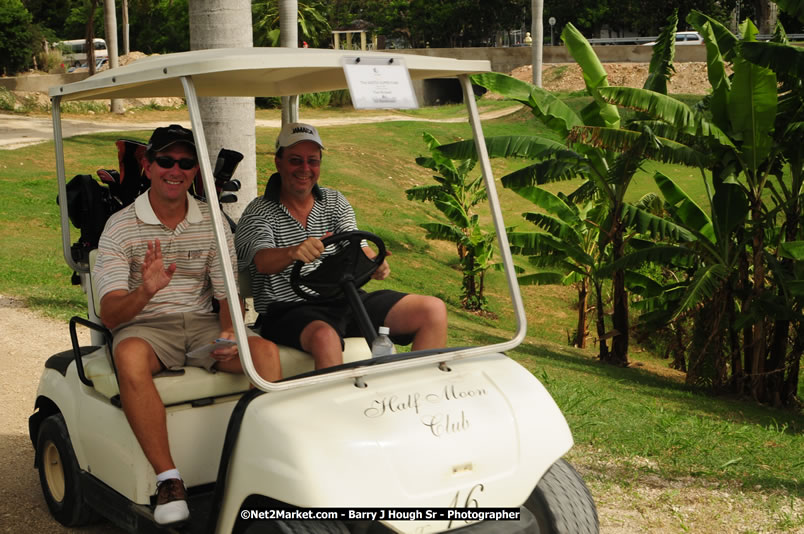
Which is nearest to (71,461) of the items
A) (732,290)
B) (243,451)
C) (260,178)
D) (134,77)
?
(243,451)

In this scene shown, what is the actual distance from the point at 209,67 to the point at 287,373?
4.28 feet

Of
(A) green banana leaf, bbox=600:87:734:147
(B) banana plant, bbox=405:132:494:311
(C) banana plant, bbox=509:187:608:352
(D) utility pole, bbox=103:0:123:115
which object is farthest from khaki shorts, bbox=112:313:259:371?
(D) utility pole, bbox=103:0:123:115

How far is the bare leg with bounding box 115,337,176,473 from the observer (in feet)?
10.6

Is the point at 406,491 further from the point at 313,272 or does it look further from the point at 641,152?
the point at 641,152

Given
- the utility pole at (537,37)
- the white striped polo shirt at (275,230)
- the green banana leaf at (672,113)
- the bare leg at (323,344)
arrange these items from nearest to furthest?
the bare leg at (323,344), the white striped polo shirt at (275,230), the green banana leaf at (672,113), the utility pole at (537,37)

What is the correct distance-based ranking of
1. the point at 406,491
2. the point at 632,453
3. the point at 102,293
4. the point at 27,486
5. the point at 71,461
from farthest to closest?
the point at 632,453
the point at 27,486
the point at 71,461
the point at 102,293
the point at 406,491

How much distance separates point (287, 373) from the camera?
11.8ft

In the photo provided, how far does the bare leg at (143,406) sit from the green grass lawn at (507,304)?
2.79 meters

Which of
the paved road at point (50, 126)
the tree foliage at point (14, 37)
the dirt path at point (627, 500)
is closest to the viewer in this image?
the dirt path at point (627, 500)

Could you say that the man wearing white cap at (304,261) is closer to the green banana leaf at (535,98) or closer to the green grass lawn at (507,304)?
the green grass lawn at (507,304)

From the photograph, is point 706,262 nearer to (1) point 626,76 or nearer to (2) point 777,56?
(2) point 777,56

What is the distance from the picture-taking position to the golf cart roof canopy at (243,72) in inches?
113

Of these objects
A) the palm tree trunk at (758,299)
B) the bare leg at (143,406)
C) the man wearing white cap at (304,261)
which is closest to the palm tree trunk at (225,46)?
the man wearing white cap at (304,261)

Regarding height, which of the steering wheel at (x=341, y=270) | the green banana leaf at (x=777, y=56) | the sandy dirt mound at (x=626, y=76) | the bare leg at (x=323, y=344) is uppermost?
the sandy dirt mound at (x=626, y=76)
